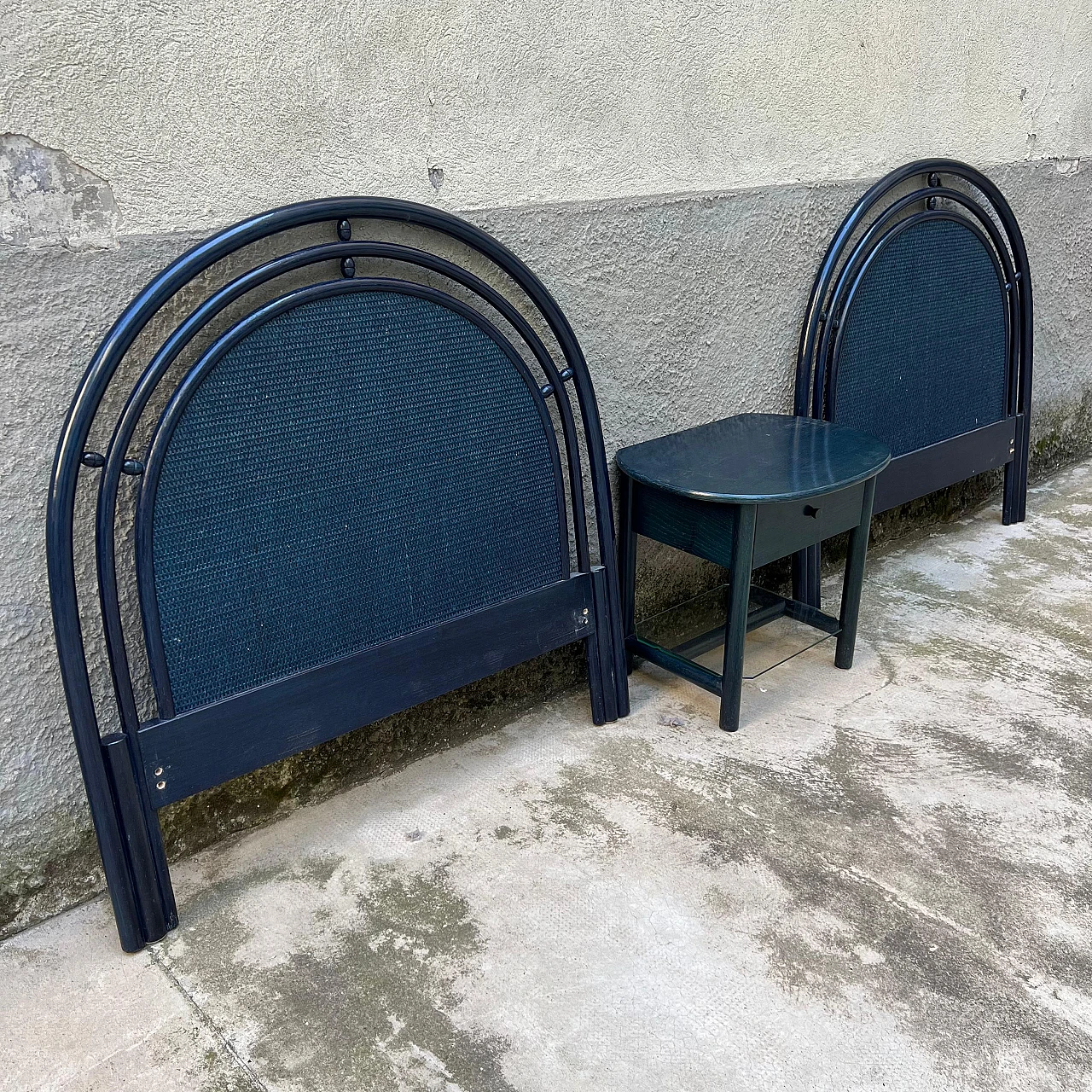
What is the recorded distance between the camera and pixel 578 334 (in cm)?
237

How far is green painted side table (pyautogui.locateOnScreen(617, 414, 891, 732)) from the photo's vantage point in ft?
7.24

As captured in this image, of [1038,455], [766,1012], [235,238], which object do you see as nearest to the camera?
[766,1012]

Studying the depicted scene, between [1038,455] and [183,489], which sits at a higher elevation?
[183,489]

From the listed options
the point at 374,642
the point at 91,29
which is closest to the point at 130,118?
the point at 91,29

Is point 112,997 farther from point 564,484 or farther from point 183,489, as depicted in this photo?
point 564,484

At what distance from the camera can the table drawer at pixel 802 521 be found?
2229 mm

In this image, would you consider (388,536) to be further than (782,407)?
No

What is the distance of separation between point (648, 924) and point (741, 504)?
0.85m

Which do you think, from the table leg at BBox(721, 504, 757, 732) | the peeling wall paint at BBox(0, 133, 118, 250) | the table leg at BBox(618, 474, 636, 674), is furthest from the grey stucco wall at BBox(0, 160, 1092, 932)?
the table leg at BBox(721, 504, 757, 732)

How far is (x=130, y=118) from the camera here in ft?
5.48

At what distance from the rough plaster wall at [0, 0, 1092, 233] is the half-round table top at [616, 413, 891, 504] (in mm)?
590

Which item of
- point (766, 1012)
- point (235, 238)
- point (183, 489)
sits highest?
point (235, 238)

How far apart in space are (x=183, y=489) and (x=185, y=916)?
0.75 meters

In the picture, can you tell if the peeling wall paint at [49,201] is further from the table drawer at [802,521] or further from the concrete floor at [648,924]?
the table drawer at [802,521]
